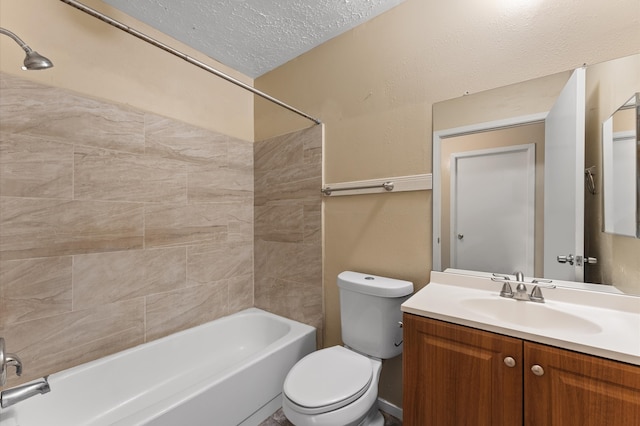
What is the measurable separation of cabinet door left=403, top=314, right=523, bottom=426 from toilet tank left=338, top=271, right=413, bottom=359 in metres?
0.36

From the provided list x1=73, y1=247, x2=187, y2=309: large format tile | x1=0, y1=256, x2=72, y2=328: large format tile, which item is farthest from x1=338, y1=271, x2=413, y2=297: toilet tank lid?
x1=0, y1=256, x2=72, y2=328: large format tile

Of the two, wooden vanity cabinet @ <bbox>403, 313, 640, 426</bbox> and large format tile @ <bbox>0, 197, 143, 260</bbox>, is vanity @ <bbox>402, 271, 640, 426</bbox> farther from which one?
large format tile @ <bbox>0, 197, 143, 260</bbox>

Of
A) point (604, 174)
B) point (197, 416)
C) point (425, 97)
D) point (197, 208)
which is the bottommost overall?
point (197, 416)

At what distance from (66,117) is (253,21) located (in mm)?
1190

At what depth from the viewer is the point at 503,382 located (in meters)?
0.86

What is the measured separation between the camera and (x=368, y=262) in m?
1.68

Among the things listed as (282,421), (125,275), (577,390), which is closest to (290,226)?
(125,275)

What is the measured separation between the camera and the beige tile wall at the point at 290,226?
A: 6.30 ft

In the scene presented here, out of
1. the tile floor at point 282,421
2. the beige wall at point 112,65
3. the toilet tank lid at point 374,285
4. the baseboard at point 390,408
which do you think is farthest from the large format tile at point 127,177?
the baseboard at point 390,408

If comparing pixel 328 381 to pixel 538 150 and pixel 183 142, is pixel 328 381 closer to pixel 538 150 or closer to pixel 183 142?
pixel 538 150

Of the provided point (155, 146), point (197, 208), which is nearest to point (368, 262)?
point (197, 208)

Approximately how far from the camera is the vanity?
0.73 metres

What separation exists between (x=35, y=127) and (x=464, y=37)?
2204mm

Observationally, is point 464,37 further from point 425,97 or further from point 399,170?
point 399,170
